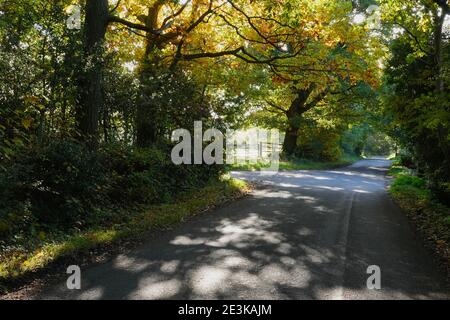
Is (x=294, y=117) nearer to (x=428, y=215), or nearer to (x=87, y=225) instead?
(x=428, y=215)

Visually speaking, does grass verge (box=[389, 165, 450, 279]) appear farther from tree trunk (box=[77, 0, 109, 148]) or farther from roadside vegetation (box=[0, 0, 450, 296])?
tree trunk (box=[77, 0, 109, 148])

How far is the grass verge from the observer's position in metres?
8.59

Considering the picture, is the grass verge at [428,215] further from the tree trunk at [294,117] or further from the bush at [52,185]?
the tree trunk at [294,117]

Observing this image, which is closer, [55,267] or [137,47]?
[55,267]

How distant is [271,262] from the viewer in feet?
23.5

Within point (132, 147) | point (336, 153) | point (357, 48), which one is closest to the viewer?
point (132, 147)

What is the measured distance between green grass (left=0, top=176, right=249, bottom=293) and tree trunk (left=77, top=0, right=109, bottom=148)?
2.73 metres

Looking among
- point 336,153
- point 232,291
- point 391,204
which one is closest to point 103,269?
point 232,291

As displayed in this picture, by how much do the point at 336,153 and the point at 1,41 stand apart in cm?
3649

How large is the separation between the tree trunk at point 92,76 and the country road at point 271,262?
3981 millimetres

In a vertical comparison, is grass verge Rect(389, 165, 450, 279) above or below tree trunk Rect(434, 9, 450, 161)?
below

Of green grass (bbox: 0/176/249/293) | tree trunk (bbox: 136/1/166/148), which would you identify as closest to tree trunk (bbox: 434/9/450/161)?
green grass (bbox: 0/176/249/293)
